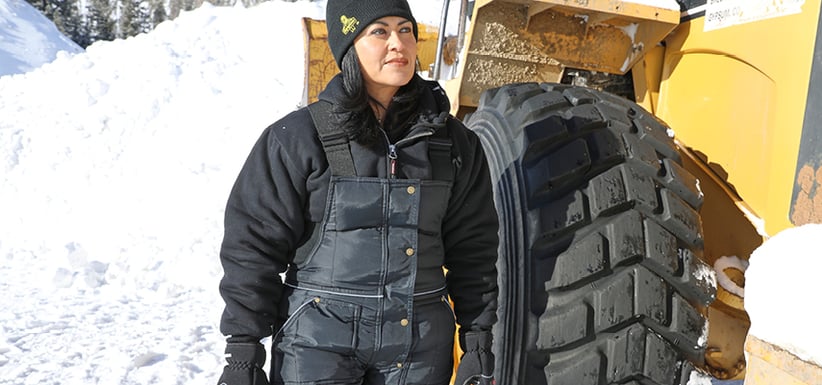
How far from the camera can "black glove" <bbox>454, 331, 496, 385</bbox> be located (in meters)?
2.02

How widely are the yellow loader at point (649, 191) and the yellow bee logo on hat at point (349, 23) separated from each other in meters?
0.79

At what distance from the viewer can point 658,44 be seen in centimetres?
286

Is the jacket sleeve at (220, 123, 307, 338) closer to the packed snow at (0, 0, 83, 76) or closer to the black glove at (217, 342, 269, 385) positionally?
the black glove at (217, 342, 269, 385)

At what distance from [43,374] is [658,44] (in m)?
3.55

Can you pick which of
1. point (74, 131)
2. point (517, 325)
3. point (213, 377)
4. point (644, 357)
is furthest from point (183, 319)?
point (74, 131)

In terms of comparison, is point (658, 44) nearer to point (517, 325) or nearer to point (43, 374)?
point (517, 325)

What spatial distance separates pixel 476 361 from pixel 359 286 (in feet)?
1.55

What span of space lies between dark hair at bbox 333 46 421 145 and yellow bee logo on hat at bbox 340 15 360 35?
0.05 m

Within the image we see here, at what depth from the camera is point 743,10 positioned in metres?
2.24

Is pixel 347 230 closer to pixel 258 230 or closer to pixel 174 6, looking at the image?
pixel 258 230

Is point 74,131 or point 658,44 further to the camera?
point 74,131

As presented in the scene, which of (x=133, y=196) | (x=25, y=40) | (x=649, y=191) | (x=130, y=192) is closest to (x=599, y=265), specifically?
(x=649, y=191)

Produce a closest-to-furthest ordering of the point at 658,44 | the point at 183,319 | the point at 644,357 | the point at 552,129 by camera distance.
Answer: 1. the point at 644,357
2. the point at 552,129
3. the point at 658,44
4. the point at 183,319

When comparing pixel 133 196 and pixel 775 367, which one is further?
pixel 133 196
